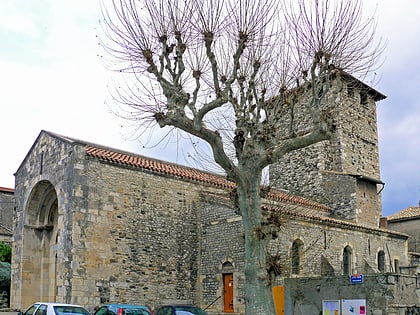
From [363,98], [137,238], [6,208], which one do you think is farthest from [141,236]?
[6,208]

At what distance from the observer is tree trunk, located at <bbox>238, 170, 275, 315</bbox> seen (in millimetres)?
13961

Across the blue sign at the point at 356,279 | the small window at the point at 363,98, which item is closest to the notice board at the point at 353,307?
the blue sign at the point at 356,279

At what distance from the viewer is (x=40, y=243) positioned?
1000 inches

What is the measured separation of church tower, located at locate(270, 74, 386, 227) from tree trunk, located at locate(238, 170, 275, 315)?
16.3 metres

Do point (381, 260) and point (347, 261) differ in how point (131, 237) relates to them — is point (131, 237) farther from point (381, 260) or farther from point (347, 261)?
point (381, 260)

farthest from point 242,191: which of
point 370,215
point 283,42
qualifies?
point 370,215

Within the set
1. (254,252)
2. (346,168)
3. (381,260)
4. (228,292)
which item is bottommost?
(228,292)

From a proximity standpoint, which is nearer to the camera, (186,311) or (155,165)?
(186,311)

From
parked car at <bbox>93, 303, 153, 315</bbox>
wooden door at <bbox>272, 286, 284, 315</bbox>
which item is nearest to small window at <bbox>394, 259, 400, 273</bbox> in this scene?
wooden door at <bbox>272, 286, 284, 315</bbox>

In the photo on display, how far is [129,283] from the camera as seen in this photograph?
72.6 ft

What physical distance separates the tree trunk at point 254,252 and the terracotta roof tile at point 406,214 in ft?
78.7

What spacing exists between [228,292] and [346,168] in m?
12.8

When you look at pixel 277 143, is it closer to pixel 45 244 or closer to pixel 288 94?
pixel 288 94

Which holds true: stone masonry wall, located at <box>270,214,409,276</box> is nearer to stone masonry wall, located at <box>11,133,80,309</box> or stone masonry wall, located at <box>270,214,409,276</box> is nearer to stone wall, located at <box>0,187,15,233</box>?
stone masonry wall, located at <box>11,133,80,309</box>
